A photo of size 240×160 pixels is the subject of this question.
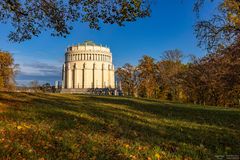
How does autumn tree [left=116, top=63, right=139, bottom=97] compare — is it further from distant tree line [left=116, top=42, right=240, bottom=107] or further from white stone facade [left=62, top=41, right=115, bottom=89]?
white stone facade [left=62, top=41, right=115, bottom=89]

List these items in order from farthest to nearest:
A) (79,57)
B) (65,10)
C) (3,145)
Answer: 1. (79,57)
2. (65,10)
3. (3,145)

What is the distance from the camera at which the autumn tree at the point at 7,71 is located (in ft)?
226

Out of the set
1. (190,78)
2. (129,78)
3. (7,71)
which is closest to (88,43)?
(129,78)

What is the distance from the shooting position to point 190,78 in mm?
59469

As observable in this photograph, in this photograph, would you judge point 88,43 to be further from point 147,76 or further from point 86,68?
point 147,76

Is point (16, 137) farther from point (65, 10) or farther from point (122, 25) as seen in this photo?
point (65, 10)

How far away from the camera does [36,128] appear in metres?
8.98

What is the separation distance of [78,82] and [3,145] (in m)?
158

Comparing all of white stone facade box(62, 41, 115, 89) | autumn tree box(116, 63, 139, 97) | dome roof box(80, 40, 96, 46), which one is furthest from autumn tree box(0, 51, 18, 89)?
dome roof box(80, 40, 96, 46)

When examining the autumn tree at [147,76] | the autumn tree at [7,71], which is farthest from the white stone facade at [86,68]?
the autumn tree at [7,71]

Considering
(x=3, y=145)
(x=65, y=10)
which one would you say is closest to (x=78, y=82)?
(x=65, y=10)

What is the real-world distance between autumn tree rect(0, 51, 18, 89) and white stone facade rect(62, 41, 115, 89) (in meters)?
86.1

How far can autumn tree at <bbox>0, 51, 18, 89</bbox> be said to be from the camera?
2717 inches

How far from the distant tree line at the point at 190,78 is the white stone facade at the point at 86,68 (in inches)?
2918
